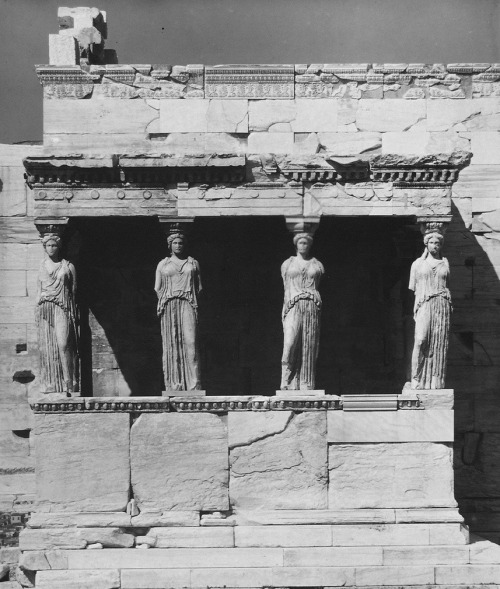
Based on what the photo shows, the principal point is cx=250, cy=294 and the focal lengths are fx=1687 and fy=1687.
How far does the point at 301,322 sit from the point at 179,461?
78.1 inches

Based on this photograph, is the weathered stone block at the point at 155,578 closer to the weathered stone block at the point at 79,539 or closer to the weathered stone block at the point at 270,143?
the weathered stone block at the point at 79,539

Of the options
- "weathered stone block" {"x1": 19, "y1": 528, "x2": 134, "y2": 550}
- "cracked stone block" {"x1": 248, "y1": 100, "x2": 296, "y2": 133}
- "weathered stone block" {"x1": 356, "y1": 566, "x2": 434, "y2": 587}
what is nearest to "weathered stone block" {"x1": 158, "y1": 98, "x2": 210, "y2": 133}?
"cracked stone block" {"x1": 248, "y1": 100, "x2": 296, "y2": 133}

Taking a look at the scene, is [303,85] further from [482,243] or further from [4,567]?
[4,567]

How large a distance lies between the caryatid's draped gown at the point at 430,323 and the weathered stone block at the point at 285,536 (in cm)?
190

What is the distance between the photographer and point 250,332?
20.4 metres

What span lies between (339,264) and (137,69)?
3.40m

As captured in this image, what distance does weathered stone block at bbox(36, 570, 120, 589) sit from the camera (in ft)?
57.6

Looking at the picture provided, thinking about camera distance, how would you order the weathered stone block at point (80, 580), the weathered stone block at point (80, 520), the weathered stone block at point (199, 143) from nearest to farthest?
the weathered stone block at point (80, 580)
the weathered stone block at point (80, 520)
the weathered stone block at point (199, 143)

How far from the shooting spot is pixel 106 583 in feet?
57.6

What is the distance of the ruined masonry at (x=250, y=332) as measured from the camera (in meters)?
17.9

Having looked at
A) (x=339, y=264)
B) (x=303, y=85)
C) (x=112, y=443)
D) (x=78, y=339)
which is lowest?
(x=112, y=443)

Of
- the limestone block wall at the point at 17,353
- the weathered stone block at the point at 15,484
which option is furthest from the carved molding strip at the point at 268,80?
the weathered stone block at the point at 15,484

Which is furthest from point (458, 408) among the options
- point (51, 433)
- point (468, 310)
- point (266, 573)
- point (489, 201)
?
point (51, 433)

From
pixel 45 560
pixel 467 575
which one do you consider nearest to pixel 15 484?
pixel 45 560
